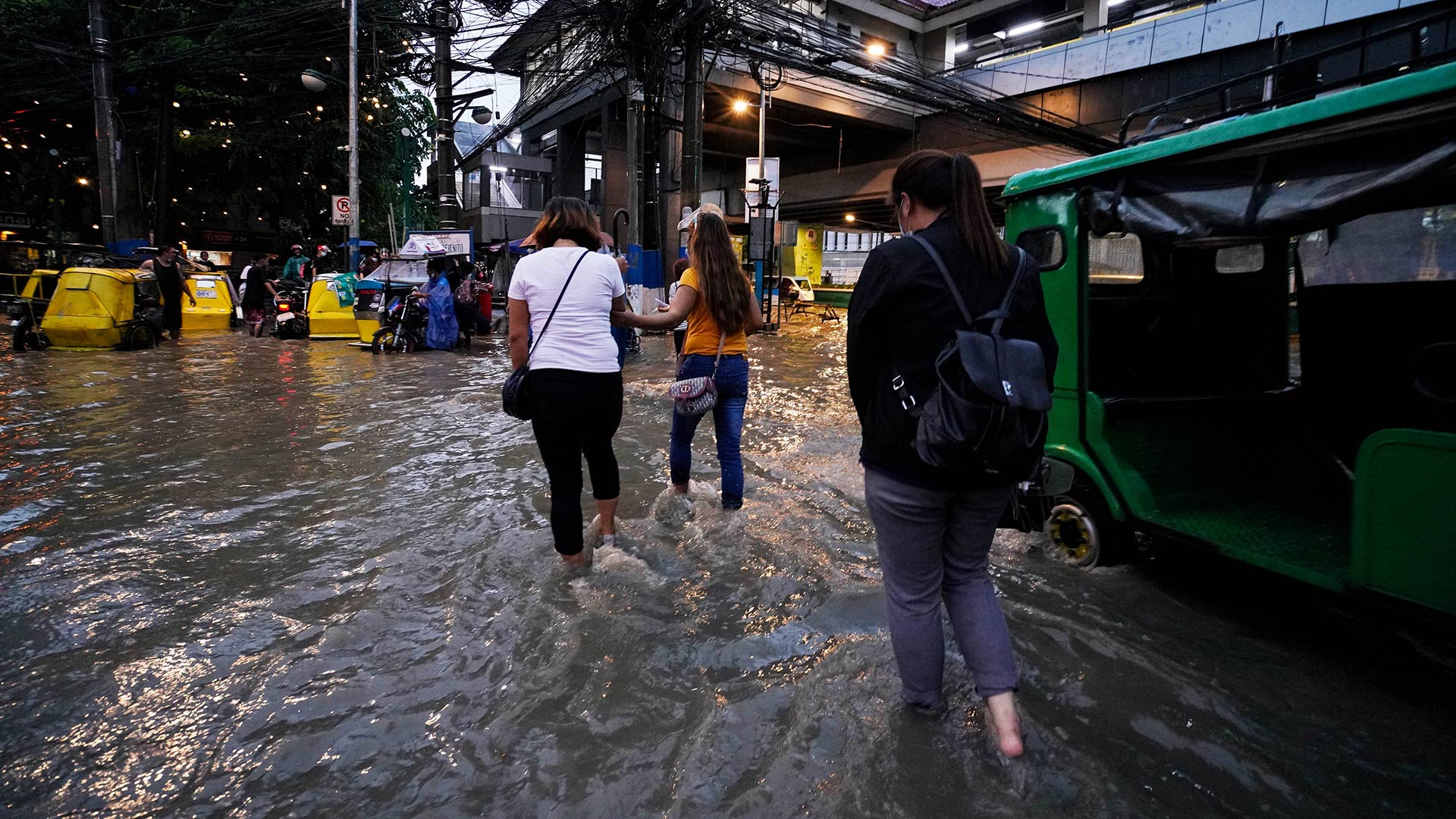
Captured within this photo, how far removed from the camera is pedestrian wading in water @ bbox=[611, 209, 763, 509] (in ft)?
13.7

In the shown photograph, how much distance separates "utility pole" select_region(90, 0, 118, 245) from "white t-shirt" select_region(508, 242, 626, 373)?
2025 cm

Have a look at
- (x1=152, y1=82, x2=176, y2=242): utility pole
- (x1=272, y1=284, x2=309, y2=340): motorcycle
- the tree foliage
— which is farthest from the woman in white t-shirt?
(x1=152, y1=82, x2=176, y2=242): utility pole

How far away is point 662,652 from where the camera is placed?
3002mm

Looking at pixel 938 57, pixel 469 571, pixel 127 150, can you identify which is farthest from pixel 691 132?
pixel 938 57

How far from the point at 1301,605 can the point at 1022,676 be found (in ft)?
5.63

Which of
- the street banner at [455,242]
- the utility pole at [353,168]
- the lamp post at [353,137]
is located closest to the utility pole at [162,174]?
the lamp post at [353,137]

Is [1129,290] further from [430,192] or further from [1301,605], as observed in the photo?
[430,192]

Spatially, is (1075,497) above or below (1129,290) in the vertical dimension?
below

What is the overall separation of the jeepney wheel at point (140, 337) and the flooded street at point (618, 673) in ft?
27.9

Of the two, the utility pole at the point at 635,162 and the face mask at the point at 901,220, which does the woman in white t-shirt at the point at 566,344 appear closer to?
the face mask at the point at 901,220

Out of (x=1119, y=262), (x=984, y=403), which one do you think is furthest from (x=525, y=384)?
(x=1119, y=262)

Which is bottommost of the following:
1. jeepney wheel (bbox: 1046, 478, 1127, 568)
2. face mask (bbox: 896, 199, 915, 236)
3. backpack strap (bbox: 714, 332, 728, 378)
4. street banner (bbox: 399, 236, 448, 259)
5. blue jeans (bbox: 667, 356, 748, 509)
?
jeepney wheel (bbox: 1046, 478, 1127, 568)

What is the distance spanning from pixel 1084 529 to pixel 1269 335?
180 centimetres

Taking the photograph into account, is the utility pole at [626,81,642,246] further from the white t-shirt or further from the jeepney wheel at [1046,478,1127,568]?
the jeepney wheel at [1046,478,1127,568]
